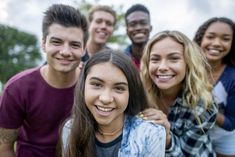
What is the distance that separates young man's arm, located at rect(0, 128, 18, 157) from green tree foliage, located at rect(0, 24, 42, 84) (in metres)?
23.9

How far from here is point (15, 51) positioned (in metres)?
28.7

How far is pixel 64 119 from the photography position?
10.6 ft

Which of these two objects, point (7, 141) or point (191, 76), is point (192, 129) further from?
point (7, 141)

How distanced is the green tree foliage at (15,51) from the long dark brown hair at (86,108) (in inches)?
962

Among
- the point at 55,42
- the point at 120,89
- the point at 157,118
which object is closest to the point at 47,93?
the point at 55,42

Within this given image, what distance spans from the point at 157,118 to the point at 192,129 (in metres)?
0.46

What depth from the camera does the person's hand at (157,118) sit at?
2812 mm

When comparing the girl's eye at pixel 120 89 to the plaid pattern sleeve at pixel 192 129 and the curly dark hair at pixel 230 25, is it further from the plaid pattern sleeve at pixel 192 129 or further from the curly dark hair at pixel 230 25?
the curly dark hair at pixel 230 25

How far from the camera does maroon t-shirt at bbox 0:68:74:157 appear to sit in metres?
3.07

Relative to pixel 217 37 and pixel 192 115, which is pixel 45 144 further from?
pixel 217 37

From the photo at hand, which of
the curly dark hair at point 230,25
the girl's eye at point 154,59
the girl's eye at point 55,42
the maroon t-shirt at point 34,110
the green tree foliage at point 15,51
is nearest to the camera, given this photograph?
the maroon t-shirt at point 34,110

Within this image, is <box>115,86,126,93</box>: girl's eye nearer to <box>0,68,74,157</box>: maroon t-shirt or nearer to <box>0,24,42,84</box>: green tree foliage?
<box>0,68,74,157</box>: maroon t-shirt

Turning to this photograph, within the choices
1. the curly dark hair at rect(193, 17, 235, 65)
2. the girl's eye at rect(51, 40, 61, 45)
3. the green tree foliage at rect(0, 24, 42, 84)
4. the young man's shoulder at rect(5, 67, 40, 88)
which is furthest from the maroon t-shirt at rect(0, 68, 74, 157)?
the green tree foliage at rect(0, 24, 42, 84)

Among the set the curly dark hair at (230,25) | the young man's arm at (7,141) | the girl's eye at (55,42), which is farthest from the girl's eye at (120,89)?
the curly dark hair at (230,25)
